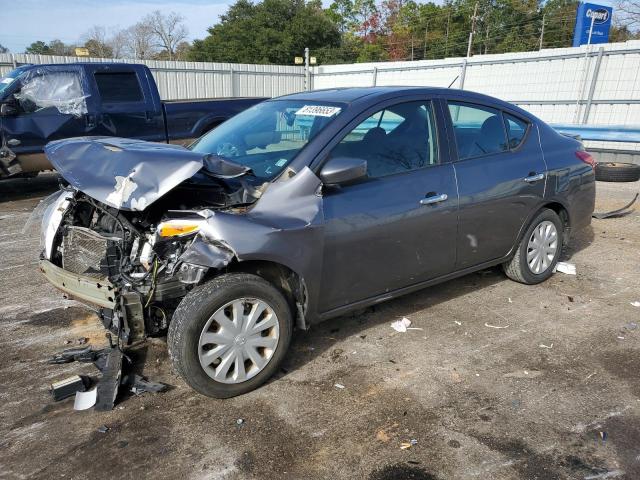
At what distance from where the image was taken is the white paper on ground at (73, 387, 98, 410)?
122 inches

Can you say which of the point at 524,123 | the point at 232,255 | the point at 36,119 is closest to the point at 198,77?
the point at 36,119

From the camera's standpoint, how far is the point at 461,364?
3.58 metres

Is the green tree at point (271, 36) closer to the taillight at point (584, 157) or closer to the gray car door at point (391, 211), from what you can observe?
the taillight at point (584, 157)

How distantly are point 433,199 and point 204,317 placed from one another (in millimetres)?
1883

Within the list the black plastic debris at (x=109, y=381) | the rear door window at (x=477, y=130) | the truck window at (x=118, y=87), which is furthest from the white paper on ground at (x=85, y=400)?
the truck window at (x=118, y=87)

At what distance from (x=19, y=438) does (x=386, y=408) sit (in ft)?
6.82

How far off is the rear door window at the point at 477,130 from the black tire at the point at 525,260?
81 cm

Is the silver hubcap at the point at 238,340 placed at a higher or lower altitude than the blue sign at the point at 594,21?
lower

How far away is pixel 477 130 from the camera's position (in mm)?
4344

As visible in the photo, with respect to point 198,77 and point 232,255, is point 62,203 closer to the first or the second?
point 232,255

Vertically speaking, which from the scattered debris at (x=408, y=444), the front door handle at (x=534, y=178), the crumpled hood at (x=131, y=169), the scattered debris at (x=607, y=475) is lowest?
the scattered debris at (x=408, y=444)

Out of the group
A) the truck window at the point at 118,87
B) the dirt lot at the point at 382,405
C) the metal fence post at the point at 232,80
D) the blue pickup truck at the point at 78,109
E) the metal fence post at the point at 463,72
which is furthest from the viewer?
the metal fence post at the point at 232,80

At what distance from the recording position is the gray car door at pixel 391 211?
3.39 metres

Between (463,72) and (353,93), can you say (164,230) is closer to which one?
(353,93)
